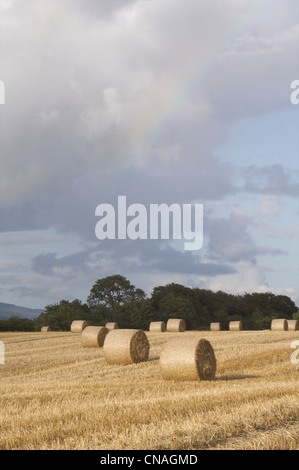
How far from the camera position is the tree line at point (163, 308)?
5848 centimetres

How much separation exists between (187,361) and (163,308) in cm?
5547

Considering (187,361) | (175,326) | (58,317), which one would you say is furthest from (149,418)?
(58,317)

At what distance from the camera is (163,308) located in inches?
2694

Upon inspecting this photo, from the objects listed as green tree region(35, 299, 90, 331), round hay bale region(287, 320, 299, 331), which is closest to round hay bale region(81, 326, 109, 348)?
round hay bale region(287, 320, 299, 331)

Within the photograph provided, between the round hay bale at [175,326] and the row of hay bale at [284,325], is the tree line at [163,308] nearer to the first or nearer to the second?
the round hay bale at [175,326]

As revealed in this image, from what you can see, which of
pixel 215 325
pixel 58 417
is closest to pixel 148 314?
pixel 215 325

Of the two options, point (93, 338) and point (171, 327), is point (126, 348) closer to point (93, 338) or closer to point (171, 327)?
point (93, 338)

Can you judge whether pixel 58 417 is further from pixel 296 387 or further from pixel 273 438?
pixel 296 387

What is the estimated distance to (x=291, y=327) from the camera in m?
38.2

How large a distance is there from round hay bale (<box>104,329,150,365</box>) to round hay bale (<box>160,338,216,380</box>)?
483cm

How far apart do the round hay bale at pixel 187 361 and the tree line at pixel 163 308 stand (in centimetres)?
3951
